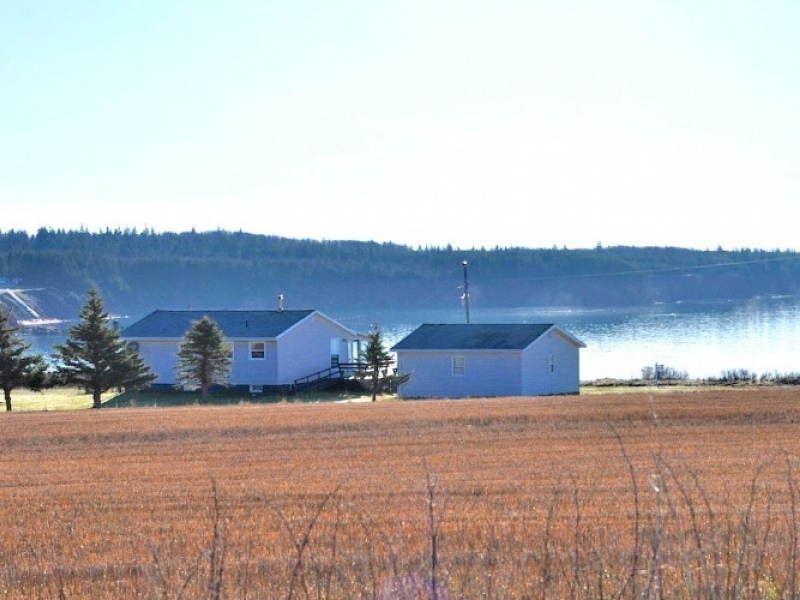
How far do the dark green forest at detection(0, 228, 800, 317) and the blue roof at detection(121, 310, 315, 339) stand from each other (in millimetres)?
108588

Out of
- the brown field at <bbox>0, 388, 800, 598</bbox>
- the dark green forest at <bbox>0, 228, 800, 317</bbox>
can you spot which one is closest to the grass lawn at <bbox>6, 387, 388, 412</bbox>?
the brown field at <bbox>0, 388, 800, 598</bbox>

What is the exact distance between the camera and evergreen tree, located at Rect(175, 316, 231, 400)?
165 ft

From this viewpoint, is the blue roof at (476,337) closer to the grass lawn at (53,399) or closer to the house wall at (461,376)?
the house wall at (461,376)

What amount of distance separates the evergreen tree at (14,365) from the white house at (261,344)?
8.49 meters

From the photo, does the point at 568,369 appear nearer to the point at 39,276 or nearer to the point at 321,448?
the point at 321,448

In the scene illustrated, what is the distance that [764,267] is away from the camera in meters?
186

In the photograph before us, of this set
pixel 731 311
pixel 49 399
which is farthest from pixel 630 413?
pixel 731 311

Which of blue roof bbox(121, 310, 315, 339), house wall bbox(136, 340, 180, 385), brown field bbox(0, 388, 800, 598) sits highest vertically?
blue roof bbox(121, 310, 315, 339)

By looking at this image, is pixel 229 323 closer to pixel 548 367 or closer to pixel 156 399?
pixel 156 399

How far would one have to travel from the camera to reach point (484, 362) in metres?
51.5

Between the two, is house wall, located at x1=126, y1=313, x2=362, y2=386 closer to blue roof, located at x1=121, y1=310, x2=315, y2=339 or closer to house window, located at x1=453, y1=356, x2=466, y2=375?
blue roof, located at x1=121, y1=310, x2=315, y2=339

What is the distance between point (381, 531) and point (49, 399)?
44115mm

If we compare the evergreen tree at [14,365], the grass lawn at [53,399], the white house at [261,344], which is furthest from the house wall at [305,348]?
the evergreen tree at [14,365]

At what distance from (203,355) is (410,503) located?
125 ft
